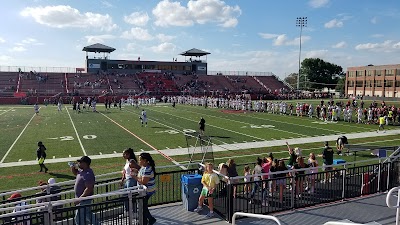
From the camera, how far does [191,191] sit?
27.7 feet

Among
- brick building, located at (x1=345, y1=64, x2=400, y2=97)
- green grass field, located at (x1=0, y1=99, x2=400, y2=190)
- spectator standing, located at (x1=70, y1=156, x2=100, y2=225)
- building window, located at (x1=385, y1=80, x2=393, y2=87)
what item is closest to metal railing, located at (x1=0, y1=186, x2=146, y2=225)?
spectator standing, located at (x1=70, y1=156, x2=100, y2=225)

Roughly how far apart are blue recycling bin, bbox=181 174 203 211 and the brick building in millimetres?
78659

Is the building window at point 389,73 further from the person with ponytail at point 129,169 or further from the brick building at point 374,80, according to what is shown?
the person with ponytail at point 129,169

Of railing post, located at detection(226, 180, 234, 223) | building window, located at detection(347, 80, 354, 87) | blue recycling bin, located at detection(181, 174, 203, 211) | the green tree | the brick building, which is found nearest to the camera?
railing post, located at detection(226, 180, 234, 223)

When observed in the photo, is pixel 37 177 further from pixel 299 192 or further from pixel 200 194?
pixel 299 192

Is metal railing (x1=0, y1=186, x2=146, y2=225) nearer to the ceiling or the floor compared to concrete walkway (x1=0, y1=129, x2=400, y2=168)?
nearer to the ceiling

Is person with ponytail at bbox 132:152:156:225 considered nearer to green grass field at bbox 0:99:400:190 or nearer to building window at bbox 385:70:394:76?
green grass field at bbox 0:99:400:190

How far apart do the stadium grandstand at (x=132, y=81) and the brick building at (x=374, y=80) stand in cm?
1707

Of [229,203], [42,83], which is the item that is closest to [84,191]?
[229,203]

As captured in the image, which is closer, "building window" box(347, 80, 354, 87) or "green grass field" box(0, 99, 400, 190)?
"green grass field" box(0, 99, 400, 190)

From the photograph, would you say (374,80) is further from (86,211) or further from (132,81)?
(86,211)

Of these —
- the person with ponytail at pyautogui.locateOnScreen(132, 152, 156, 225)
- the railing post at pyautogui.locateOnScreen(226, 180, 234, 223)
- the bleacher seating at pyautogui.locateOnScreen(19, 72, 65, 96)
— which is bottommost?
the railing post at pyautogui.locateOnScreen(226, 180, 234, 223)

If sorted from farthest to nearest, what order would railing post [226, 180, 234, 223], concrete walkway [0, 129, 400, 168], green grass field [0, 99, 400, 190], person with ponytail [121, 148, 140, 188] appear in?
concrete walkway [0, 129, 400, 168]
green grass field [0, 99, 400, 190]
railing post [226, 180, 234, 223]
person with ponytail [121, 148, 140, 188]

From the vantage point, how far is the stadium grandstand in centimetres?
6446
